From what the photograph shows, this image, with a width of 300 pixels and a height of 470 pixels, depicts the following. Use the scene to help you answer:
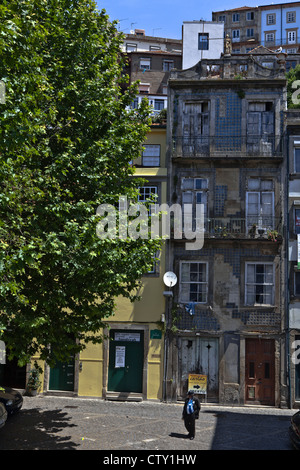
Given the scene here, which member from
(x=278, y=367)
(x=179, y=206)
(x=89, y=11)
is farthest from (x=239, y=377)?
(x=89, y=11)

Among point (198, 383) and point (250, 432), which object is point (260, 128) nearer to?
point (198, 383)

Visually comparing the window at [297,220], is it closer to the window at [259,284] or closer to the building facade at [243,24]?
the window at [259,284]

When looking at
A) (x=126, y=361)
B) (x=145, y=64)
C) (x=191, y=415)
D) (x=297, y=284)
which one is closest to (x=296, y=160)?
(x=297, y=284)

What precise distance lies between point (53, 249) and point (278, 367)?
13550 millimetres

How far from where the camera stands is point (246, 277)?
22.3 m

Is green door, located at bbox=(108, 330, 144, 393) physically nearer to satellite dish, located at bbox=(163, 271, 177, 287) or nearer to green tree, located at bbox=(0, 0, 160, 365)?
satellite dish, located at bbox=(163, 271, 177, 287)

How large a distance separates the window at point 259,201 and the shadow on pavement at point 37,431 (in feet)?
37.0

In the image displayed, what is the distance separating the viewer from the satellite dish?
22.1 m

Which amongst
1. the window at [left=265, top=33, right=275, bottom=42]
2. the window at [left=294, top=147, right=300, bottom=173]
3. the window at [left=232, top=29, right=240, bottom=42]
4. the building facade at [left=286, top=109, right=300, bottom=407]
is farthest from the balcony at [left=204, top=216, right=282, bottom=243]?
the window at [left=232, top=29, right=240, bottom=42]

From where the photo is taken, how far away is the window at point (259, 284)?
72.6ft

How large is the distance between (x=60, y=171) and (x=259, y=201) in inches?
477

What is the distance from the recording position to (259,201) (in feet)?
74.7

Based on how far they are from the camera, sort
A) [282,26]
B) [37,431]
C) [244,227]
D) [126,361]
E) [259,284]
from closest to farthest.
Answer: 1. [37,431]
2. [259,284]
3. [126,361]
4. [244,227]
5. [282,26]

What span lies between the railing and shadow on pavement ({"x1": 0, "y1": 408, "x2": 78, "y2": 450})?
31.7ft
